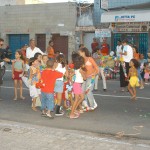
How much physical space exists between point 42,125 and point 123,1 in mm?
16536

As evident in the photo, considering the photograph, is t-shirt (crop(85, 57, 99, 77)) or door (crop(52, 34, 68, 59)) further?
door (crop(52, 34, 68, 59))

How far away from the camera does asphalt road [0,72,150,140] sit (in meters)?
7.99

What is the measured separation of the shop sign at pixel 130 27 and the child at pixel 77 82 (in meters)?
13.1

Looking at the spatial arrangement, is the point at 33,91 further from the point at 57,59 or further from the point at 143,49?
the point at 143,49

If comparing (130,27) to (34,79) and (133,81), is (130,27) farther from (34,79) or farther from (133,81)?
(34,79)

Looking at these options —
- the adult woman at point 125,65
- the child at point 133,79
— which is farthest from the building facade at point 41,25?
the child at point 133,79

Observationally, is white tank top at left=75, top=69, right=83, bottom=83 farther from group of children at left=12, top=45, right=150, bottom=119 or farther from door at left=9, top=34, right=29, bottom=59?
door at left=9, top=34, right=29, bottom=59

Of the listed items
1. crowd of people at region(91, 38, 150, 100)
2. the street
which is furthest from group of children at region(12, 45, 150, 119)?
crowd of people at region(91, 38, 150, 100)

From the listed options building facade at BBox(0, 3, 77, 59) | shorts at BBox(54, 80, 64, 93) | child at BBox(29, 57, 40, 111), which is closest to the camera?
shorts at BBox(54, 80, 64, 93)

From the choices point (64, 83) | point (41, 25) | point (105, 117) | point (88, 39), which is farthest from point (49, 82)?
point (41, 25)

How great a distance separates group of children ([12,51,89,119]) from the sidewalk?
1.21 m

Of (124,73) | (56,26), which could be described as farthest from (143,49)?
(124,73)

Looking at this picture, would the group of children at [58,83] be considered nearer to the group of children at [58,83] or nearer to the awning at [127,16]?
the group of children at [58,83]

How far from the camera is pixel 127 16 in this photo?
20266 millimetres
